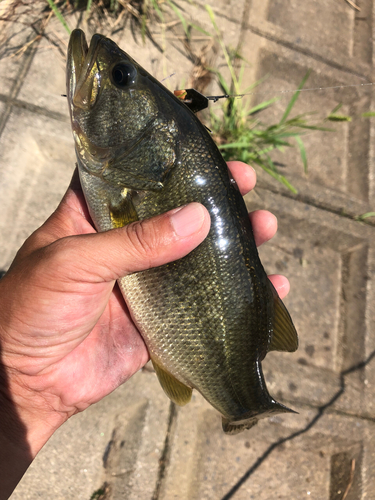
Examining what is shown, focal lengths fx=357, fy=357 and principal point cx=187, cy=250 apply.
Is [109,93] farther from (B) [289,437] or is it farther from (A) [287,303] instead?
(B) [289,437]

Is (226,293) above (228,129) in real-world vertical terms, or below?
below

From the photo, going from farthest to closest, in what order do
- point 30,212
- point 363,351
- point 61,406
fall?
point 363,351 < point 30,212 < point 61,406

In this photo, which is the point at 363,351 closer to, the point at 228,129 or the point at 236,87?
the point at 228,129

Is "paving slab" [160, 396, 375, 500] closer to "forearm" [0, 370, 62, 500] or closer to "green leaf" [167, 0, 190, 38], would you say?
"forearm" [0, 370, 62, 500]

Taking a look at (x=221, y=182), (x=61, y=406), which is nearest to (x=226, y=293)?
(x=221, y=182)

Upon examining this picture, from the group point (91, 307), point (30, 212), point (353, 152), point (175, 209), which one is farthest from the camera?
point (353, 152)

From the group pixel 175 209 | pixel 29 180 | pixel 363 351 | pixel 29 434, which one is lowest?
pixel 363 351

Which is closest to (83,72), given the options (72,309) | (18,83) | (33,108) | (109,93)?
(109,93)

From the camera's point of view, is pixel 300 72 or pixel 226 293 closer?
pixel 226 293
